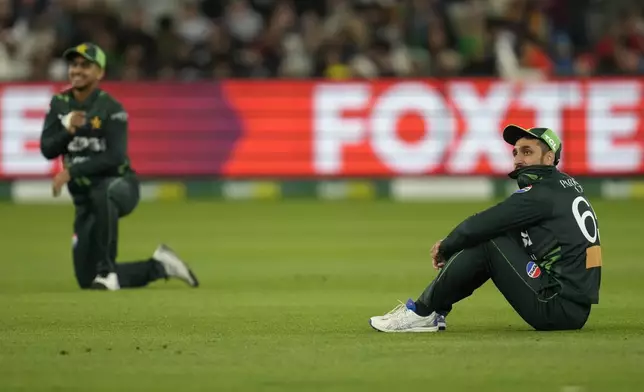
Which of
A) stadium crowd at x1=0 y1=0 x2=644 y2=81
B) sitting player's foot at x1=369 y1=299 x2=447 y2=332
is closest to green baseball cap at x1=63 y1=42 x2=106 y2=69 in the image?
sitting player's foot at x1=369 y1=299 x2=447 y2=332

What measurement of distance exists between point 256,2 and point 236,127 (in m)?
2.85

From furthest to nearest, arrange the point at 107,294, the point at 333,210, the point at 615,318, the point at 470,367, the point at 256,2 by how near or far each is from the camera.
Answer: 1. the point at 256,2
2. the point at 333,210
3. the point at 107,294
4. the point at 615,318
5. the point at 470,367

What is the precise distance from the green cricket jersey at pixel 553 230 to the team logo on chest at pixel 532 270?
0.09 meters

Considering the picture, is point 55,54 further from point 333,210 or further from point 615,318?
point 615,318

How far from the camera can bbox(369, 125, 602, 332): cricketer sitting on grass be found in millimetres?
8867

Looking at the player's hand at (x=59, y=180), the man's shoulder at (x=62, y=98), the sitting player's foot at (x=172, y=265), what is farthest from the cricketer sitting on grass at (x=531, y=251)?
the man's shoulder at (x=62, y=98)

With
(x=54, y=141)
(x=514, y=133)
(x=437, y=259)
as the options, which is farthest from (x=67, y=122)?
(x=514, y=133)

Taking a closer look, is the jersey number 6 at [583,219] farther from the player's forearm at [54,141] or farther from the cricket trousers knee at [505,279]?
the player's forearm at [54,141]

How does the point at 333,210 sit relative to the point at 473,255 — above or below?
below

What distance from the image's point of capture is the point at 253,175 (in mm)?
22141

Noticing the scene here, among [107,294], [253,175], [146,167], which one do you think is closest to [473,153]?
[253,175]

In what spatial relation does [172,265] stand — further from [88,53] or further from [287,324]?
[287,324]

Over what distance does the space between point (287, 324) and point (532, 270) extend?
1819mm

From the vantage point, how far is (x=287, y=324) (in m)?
9.94
